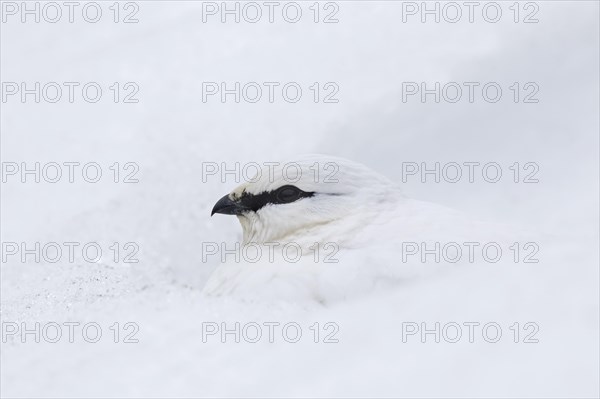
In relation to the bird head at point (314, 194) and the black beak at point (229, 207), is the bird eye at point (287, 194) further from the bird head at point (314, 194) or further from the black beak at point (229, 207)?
the black beak at point (229, 207)

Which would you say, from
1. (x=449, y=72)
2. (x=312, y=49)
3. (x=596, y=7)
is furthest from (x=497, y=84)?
(x=312, y=49)

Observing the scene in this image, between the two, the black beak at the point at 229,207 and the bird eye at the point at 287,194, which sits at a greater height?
the bird eye at the point at 287,194

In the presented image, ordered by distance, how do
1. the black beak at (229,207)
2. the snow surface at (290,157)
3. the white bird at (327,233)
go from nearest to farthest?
1. the snow surface at (290,157)
2. the white bird at (327,233)
3. the black beak at (229,207)

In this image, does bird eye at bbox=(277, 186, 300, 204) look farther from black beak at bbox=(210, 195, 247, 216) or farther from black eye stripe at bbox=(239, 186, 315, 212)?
black beak at bbox=(210, 195, 247, 216)

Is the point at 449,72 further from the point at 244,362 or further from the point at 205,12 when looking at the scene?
the point at 244,362

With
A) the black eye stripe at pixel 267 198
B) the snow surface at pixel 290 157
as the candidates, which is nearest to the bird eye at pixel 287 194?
the black eye stripe at pixel 267 198

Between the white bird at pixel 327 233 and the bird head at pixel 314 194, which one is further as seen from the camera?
the bird head at pixel 314 194

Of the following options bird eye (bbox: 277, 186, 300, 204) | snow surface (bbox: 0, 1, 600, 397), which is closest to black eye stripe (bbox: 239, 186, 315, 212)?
bird eye (bbox: 277, 186, 300, 204)

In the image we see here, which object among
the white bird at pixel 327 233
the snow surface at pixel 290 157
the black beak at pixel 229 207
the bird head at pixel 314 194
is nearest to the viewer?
the snow surface at pixel 290 157
